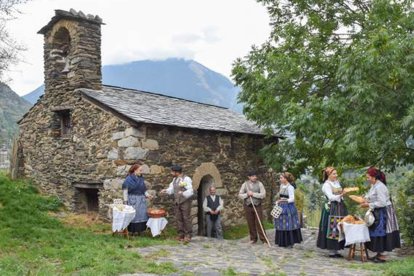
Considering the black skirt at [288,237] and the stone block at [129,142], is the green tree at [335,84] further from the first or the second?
the stone block at [129,142]

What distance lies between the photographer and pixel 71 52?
41.7 feet

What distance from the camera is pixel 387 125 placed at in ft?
26.0

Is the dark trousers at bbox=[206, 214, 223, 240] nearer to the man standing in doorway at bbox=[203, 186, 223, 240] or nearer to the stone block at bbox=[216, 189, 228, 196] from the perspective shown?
the man standing in doorway at bbox=[203, 186, 223, 240]

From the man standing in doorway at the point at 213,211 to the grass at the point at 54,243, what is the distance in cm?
190

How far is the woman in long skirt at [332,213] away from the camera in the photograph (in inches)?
351

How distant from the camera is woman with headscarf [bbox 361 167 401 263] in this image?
27.7 ft

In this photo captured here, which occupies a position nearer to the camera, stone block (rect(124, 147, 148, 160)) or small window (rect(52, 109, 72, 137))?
stone block (rect(124, 147, 148, 160))

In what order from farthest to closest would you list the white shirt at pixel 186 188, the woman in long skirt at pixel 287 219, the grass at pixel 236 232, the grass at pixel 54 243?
the grass at pixel 236 232, the white shirt at pixel 186 188, the woman in long skirt at pixel 287 219, the grass at pixel 54 243

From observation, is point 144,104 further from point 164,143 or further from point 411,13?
point 411,13

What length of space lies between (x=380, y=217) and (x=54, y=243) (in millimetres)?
6273

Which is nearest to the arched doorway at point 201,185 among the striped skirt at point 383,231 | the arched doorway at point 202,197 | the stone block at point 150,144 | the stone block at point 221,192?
the arched doorway at point 202,197

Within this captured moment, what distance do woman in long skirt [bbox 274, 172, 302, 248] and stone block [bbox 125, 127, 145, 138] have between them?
354 cm

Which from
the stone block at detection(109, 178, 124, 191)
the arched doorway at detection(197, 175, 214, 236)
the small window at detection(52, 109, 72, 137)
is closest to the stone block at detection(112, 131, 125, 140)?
the stone block at detection(109, 178, 124, 191)

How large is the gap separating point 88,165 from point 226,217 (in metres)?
4.35
